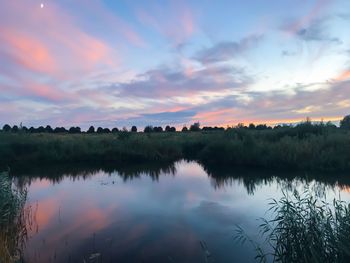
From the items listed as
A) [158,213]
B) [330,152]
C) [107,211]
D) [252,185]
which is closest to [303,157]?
[330,152]

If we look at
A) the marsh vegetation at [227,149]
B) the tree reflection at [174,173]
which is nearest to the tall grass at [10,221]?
the tree reflection at [174,173]

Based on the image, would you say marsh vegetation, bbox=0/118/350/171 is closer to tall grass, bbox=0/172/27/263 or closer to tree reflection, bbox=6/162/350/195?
tree reflection, bbox=6/162/350/195

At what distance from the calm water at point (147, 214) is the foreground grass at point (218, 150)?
9.14ft

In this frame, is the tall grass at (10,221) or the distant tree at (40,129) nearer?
the tall grass at (10,221)

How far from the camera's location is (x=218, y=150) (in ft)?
77.9

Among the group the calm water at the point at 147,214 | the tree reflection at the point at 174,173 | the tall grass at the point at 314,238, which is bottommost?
the calm water at the point at 147,214

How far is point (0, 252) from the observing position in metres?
5.36

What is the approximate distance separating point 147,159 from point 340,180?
1458 centimetres

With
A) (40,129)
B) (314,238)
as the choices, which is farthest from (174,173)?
(40,129)

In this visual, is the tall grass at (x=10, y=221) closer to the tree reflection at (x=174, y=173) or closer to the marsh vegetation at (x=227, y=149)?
the tree reflection at (x=174, y=173)

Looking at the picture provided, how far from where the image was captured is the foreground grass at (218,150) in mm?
17781

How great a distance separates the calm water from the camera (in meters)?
7.43

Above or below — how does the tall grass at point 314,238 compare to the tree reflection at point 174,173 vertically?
above

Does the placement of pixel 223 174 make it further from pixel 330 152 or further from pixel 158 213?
pixel 158 213
